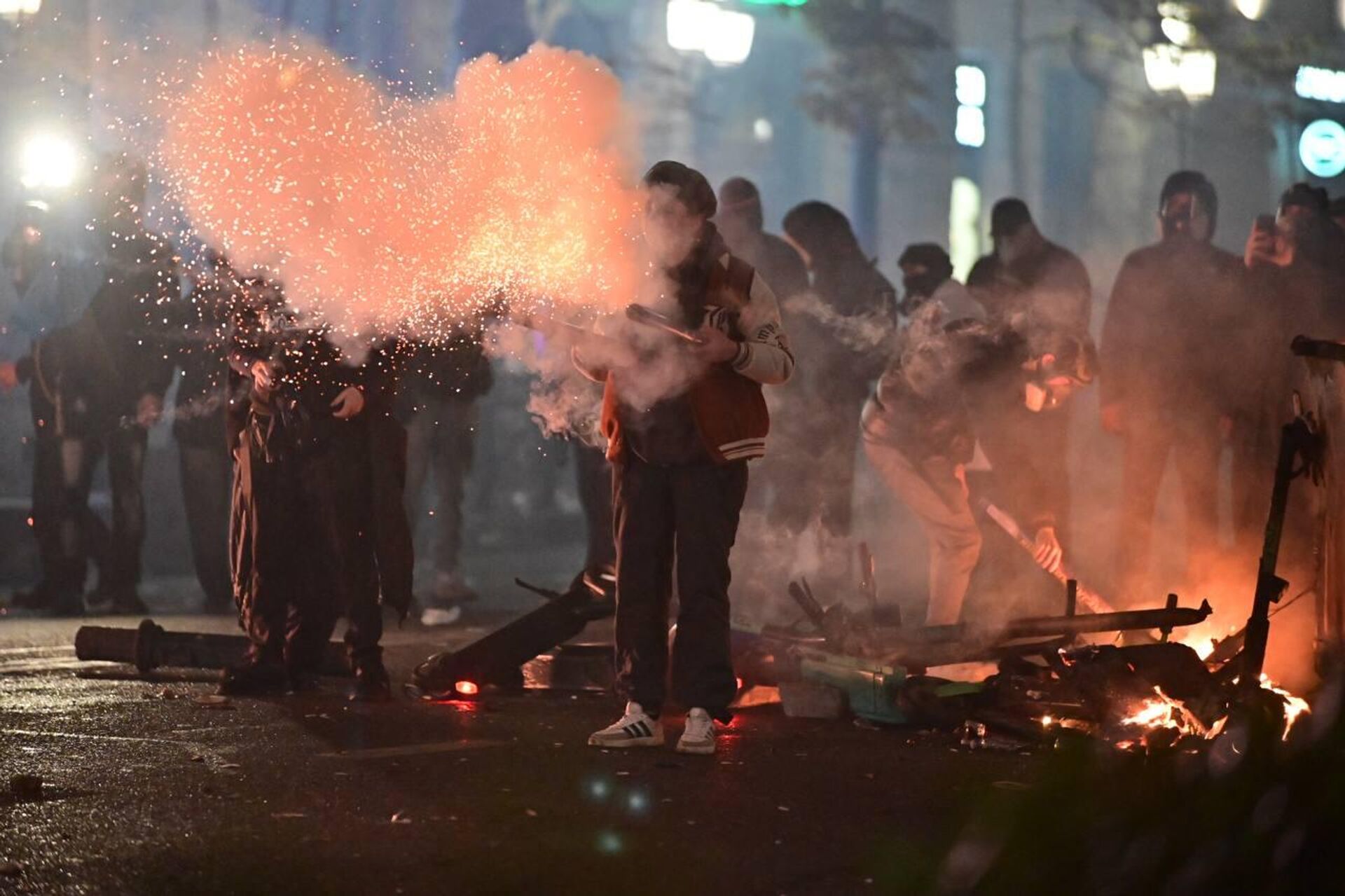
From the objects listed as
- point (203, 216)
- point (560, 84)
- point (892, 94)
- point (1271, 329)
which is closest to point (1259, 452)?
point (1271, 329)

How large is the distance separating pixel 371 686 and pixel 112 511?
4392 mm

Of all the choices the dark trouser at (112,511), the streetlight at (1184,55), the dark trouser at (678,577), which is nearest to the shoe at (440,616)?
the dark trouser at (112,511)

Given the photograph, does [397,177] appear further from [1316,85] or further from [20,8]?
[1316,85]

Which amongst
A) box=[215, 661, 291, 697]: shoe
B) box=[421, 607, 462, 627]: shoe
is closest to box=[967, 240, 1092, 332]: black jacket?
box=[421, 607, 462, 627]: shoe

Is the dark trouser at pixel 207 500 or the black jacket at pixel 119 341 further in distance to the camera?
the dark trouser at pixel 207 500

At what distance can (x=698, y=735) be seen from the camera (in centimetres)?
612

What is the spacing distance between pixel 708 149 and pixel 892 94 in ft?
20.0

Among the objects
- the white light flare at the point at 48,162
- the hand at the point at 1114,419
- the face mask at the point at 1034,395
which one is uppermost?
the white light flare at the point at 48,162

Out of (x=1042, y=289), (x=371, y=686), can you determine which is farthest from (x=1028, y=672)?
(x=1042, y=289)

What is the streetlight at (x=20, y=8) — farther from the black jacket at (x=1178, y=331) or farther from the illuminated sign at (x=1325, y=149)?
the illuminated sign at (x=1325, y=149)

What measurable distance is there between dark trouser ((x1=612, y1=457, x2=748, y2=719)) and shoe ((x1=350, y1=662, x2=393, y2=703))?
1307mm

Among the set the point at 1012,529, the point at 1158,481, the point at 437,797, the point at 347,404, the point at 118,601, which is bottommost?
the point at 437,797

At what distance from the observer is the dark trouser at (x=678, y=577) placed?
6.26 metres

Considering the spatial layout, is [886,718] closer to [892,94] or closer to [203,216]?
[203,216]
